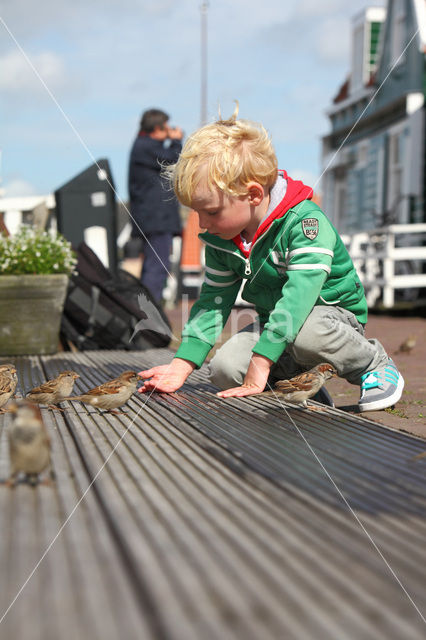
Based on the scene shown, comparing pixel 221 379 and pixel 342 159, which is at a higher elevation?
pixel 342 159

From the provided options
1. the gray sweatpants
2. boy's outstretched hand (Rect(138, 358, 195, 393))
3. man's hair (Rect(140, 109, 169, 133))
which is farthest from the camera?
man's hair (Rect(140, 109, 169, 133))

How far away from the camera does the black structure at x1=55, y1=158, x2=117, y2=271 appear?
7605mm

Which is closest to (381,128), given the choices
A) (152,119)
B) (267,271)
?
(152,119)

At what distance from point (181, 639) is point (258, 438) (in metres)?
1.33

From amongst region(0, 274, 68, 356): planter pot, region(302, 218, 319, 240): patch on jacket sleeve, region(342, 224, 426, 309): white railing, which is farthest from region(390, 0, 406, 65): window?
region(302, 218, 319, 240): patch on jacket sleeve

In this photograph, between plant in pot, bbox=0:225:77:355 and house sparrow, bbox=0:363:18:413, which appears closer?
house sparrow, bbox=0:363:18:413

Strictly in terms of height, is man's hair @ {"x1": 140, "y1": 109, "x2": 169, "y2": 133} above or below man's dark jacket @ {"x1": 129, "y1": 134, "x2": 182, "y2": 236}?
above

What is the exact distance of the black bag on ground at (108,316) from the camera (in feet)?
19.1

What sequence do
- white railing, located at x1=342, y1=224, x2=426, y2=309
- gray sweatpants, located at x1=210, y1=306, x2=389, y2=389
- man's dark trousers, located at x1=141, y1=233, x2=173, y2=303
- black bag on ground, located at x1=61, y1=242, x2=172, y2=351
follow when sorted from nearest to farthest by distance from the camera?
gray sweatpants, located at x1=210, y1=306, x2=389, y2=389
black bag on ground, located at x1=61, y1=242, x2=172, y2=351
man's dark trousers, located at x1=141, y1=233, x2=173, y2=303
white railing, located at x1=342, y1=224, x2=426, y2=309

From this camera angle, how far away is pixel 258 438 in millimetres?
2377

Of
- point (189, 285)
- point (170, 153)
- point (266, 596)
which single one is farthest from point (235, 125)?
point (189, 285)

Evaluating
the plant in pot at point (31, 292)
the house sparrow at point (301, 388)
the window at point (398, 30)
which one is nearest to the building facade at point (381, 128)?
the window at point (398, 30)

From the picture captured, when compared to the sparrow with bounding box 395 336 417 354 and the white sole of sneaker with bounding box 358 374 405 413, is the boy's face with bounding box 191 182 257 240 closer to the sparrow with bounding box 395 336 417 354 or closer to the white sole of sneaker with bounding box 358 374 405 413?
the white sole of sneaker with bounding box 358 374 405 413

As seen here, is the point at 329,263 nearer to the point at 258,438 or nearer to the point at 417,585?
the point at 258,438
